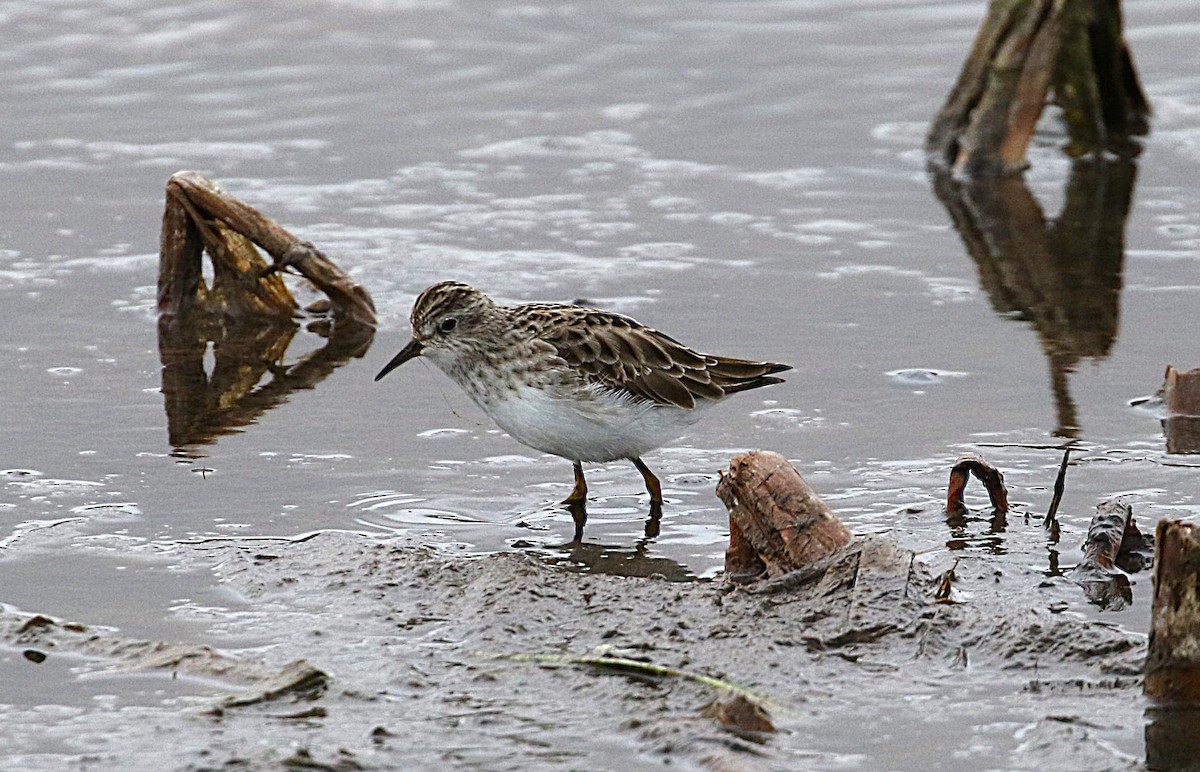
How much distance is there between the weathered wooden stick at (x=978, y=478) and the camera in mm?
7402

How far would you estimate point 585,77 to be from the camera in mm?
16359

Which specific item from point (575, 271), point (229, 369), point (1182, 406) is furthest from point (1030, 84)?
point (229, 369)

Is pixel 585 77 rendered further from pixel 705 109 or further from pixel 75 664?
pixel 75 664

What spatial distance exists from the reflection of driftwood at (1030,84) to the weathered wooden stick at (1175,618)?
8480 mm

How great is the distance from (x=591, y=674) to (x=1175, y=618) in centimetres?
186

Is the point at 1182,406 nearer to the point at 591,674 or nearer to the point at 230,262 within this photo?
the point at 591,674

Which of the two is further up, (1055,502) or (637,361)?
(637,361)

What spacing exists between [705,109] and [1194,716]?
1060cm

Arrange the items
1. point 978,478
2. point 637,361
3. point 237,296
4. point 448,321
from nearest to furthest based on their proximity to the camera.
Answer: point 978,478 < point 637,361 < point 448,321 < point 237,296

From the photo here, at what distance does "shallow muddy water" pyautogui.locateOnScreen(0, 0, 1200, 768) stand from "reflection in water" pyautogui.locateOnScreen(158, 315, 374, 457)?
4.2 inches

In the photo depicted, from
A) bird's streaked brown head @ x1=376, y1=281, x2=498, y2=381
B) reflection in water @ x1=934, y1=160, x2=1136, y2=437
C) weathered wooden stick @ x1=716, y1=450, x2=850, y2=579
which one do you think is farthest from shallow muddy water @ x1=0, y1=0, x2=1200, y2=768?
bird's streaked brown head @ x1=376, y1=281, x2=498, y2=381

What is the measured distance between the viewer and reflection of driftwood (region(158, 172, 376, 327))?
10.6 m

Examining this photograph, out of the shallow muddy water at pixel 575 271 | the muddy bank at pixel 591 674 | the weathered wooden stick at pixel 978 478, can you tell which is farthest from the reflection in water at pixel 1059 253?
the muddy bank at pixel 591 674

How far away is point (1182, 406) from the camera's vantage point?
8.81m
